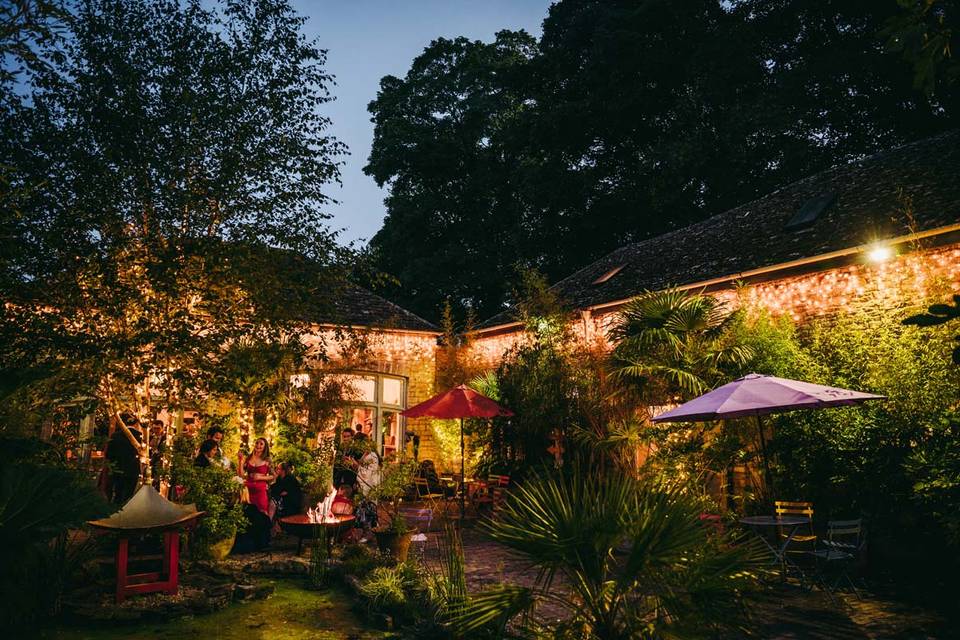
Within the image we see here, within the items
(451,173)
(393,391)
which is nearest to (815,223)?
(393,391)

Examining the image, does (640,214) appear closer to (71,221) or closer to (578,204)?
(578,204)

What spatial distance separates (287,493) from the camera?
8836 mm

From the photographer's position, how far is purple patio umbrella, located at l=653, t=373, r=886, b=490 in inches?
239

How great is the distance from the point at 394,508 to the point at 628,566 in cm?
542

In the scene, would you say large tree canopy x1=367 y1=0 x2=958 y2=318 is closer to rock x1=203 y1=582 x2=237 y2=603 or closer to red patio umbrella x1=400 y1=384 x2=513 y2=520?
red patio umbrella x1=400 y1=384 x2=513 y2=520

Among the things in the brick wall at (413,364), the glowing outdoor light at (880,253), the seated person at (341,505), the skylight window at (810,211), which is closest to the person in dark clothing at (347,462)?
the seated person at (341,505)

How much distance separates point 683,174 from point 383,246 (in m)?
12.5

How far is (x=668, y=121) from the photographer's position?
68.3 ft

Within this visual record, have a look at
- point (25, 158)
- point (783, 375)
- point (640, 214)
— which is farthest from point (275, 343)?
point (640, 214)

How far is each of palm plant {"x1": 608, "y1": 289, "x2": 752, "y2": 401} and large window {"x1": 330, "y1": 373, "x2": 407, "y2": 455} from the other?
25.9ft

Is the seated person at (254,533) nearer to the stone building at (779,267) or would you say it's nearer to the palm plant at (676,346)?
the stone building at (779,267)

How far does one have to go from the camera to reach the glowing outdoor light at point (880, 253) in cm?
862

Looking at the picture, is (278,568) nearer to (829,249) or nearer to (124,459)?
(124,459)

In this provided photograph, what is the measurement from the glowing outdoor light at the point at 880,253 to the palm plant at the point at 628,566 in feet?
22.4
